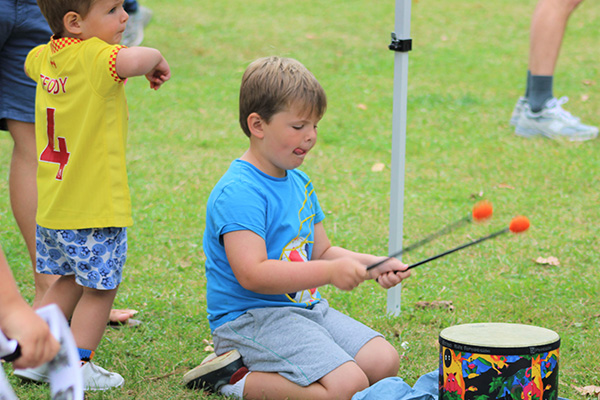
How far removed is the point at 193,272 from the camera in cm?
335

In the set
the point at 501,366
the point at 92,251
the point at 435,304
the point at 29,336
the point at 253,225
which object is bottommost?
the point at 435,304

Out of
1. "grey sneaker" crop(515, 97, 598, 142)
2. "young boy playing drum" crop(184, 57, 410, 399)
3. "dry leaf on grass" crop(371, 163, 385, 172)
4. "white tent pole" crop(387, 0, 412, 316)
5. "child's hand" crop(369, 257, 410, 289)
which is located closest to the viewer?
"child's hand" crop(369, 257, 410, 289)

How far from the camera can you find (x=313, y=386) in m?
2.24

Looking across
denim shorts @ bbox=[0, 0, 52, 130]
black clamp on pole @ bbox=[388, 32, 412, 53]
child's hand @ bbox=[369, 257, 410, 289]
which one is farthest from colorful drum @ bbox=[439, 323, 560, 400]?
denim shorts @ bbox=[0, 0, 52, 130]

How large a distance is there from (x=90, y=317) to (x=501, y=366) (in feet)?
4.10

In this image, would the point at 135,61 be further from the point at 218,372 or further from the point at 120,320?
the point at 120,320

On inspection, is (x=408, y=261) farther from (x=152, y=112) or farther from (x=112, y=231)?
(x=152, y=112)

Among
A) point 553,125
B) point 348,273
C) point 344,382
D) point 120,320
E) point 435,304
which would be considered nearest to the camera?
point 348,273

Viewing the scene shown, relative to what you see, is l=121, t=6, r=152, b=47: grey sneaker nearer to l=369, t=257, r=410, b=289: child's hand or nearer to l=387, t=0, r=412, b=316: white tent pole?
l=387, t=0, r=412, b=316: white tent pole

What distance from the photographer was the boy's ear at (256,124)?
2.28m

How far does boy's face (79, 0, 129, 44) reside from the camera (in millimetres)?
2258

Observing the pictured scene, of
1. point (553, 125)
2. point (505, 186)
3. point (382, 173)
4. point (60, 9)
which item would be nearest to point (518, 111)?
point (553, 125)

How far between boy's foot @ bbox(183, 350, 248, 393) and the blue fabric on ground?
374 mm

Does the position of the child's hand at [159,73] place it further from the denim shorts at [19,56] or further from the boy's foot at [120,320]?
the boy's foot at [120,320]
